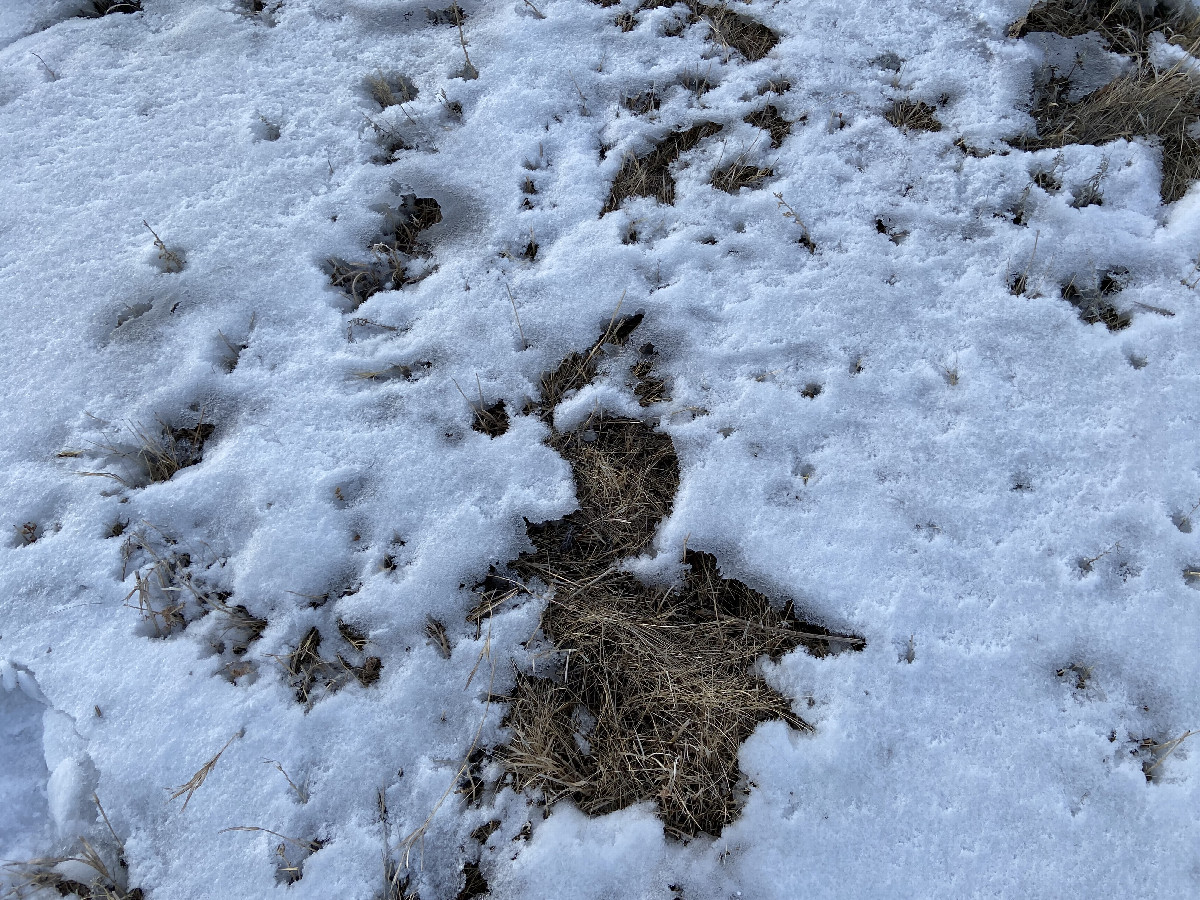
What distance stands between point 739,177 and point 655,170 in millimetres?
374

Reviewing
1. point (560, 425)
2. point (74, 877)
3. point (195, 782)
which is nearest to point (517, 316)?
point (560, 425)

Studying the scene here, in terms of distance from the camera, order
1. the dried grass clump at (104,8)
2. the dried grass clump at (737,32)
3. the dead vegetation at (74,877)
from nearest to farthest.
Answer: the dead vegetation at (74,877) → the dried grass clump at (737,32) → the dried grass clump at (104,8)

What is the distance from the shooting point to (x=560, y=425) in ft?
8.15

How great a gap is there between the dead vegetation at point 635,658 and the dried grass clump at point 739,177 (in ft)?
4.18

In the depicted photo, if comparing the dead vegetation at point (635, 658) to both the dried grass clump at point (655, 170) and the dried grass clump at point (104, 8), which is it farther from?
the dried grass clump at point (104, 8)

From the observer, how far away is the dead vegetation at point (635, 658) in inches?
76.4

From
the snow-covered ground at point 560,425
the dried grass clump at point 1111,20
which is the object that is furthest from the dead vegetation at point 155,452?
the dried grass clump at point 1111,20

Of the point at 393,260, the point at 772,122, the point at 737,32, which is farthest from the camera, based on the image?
the point at 737,32

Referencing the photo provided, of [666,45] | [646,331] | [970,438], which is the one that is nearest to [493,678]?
[646,331]

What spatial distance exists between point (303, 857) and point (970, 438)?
96.4 inches

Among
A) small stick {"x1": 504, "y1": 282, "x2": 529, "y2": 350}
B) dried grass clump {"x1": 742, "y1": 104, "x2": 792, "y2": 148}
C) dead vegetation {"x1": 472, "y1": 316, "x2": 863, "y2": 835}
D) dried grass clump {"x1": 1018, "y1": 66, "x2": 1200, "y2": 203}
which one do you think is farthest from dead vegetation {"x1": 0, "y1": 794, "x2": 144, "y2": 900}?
dried grass clump {"x1": 1018, "y1": 66, "x2": 1200, "y2": 203}

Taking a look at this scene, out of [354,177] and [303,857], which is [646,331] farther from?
[303,857]

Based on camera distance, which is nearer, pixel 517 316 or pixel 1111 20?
pixel 517 316

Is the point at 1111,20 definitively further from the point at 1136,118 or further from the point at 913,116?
the point at 913,116
